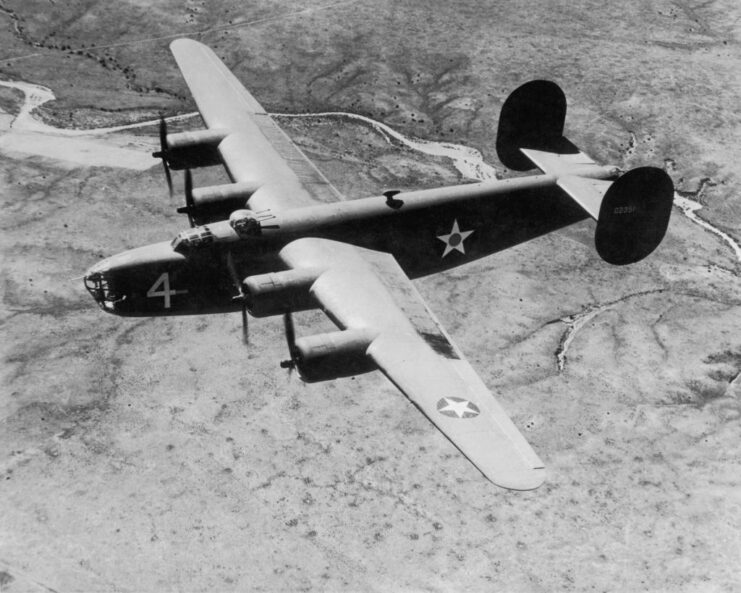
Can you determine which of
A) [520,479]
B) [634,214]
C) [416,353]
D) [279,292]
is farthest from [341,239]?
[520,479]

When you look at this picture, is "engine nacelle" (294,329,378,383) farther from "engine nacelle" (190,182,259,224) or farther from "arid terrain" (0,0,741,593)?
"engine nacelle" (190,182,259,224)

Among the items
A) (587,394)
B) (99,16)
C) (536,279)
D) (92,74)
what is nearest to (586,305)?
(536,279)

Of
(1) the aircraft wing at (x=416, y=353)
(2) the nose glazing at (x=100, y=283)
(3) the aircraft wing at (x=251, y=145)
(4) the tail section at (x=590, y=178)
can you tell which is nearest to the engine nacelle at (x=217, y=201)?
(3) the aircraft wing at (x=251, y=145)

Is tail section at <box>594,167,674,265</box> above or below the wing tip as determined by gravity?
above

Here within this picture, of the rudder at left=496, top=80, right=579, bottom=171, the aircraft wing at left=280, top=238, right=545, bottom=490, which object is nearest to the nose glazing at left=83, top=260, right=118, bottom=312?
the aircraft wing at left=280, top=238, right=545, bottom=490

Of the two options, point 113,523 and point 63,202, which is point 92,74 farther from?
point 113,523

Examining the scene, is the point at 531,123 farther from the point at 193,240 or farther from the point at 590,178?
the point at 193,240

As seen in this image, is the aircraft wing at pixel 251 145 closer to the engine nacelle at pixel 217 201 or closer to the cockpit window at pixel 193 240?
A: the engine nacelle at pixel 217 201
